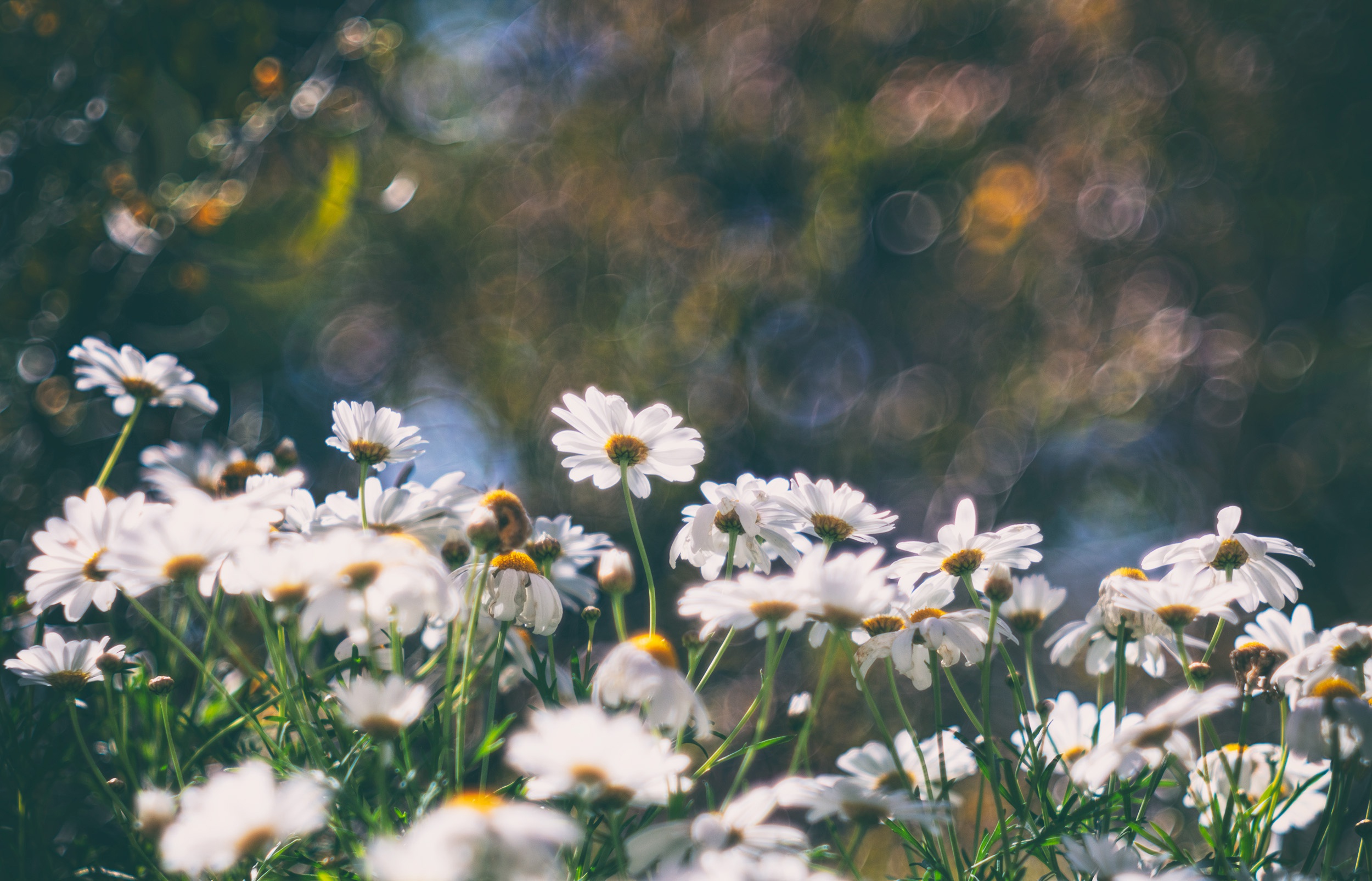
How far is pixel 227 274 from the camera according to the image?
113 cm

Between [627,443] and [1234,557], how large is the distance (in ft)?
1.53

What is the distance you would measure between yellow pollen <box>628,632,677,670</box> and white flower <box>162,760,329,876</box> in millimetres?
174

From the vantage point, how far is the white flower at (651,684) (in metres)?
0.43

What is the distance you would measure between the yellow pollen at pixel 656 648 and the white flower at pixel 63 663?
0.34 metres

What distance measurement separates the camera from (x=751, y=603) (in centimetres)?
45

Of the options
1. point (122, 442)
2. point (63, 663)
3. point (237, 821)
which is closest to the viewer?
point (237, 821)

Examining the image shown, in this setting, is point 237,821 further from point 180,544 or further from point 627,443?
point 627,443

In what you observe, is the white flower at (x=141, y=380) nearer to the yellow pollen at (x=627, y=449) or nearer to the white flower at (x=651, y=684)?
the yellow pollen at (x=627, y=449)

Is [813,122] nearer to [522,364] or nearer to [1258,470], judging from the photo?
[522,364]

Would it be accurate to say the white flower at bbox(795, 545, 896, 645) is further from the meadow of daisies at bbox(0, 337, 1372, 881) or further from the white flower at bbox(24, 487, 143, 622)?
the white flower at bbox(24, 487, 143, 622)

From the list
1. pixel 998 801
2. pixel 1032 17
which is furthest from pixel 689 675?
pixel 1032 17

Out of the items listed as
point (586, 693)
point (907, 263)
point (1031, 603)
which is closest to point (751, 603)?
point (586, 693)

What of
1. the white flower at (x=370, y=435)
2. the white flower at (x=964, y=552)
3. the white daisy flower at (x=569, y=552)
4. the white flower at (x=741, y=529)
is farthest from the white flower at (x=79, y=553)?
the white flower at (x=964, y=552)

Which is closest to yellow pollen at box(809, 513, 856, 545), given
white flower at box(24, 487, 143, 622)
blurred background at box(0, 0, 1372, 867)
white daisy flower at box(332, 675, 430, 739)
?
white daisy flower at box(332, 675, 430, 739)
